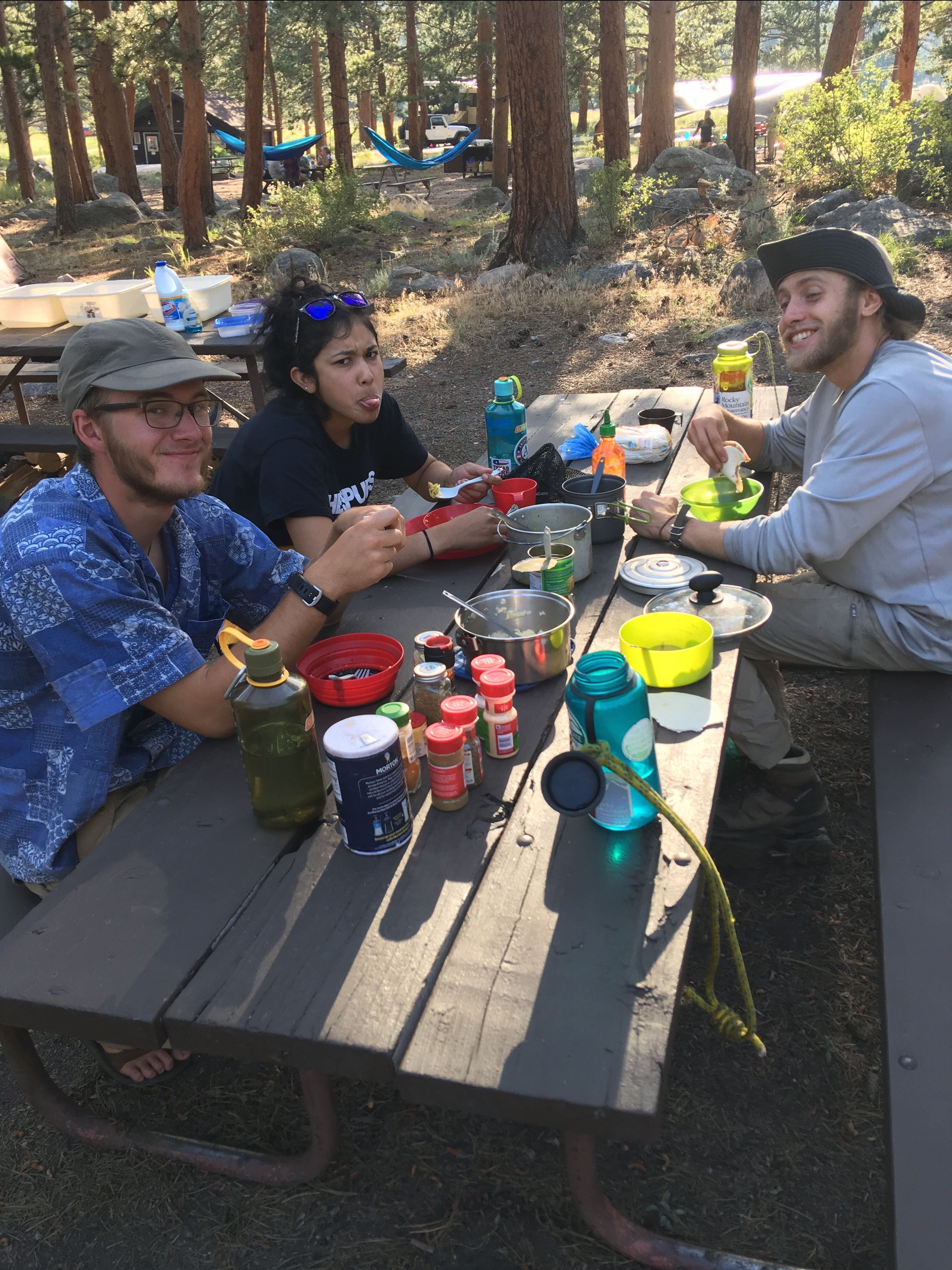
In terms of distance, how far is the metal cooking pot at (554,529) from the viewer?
2.27 meters

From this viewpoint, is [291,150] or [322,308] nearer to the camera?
[322,308]

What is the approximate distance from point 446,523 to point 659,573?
0.60 meters

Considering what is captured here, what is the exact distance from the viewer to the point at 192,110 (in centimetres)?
1288

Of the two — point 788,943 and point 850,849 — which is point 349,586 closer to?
point 788,943

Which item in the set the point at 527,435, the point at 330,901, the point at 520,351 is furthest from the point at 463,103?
the point at 330,901

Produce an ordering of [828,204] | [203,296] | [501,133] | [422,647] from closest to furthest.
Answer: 1. [422,647]
2. [203,296]
3. [828,204]
4. [501,133]

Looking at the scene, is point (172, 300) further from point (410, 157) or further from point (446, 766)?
point (410, 157)

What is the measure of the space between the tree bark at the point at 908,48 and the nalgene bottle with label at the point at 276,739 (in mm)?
20087

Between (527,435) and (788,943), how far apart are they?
1.95 m

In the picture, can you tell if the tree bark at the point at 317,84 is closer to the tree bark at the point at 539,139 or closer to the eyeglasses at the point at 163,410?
the tree bark at the point at 539,139

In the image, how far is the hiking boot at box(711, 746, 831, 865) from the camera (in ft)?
8.63

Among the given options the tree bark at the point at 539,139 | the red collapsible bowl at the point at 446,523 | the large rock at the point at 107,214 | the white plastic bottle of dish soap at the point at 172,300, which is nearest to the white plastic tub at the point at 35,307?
the white plastic bottle of dish soap at the point at 172,300

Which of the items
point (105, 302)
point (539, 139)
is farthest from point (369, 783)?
point (539, 139)

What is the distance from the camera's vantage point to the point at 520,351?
25.5 feet
